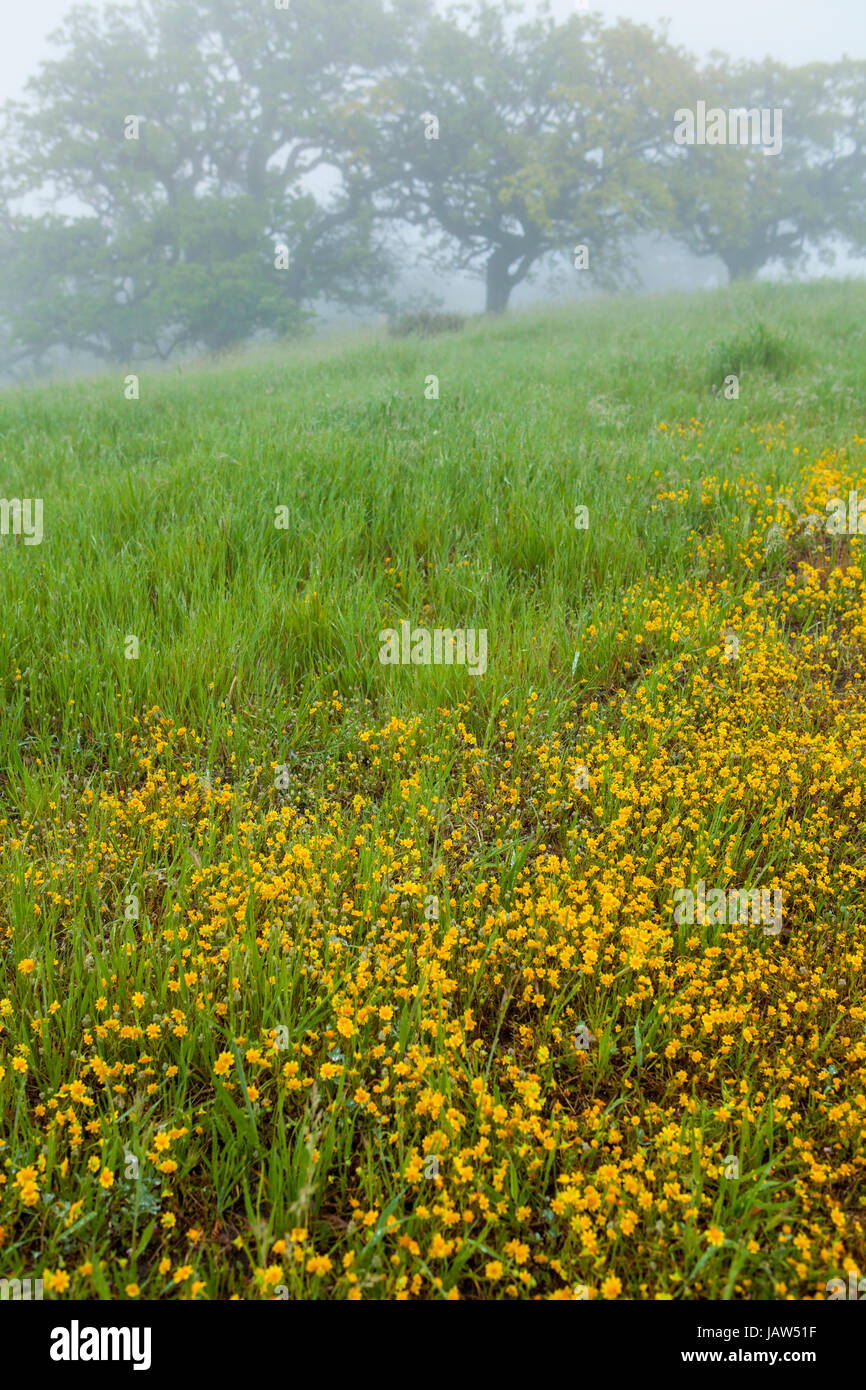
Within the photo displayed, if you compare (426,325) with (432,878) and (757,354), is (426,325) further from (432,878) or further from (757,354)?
(432,878)

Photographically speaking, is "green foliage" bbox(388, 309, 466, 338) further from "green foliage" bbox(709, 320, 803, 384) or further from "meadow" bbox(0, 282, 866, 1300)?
"meadow" bbox(0, 282, 866, 1300)

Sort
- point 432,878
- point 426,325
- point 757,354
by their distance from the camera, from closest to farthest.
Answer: point 432,878, point 757,354, point 426,325

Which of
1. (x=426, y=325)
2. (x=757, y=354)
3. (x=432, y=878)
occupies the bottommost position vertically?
(x=432, y=878)

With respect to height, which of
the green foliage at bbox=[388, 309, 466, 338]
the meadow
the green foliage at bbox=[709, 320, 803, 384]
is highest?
the green foliage at bbox=[388, 309, 466, 338]

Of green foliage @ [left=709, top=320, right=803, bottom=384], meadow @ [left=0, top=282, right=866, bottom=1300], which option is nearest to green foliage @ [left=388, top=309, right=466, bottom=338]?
green foliage @ [left=709, top=320, right=803, bottom=384]

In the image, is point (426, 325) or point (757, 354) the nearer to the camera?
point (757, 354)

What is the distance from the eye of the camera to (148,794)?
3490 millimetres

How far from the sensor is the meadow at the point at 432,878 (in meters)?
1.98

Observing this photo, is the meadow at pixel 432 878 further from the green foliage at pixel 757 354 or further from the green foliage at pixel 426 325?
the green foliage at pixel 426 325

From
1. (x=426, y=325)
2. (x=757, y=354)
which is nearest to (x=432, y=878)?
(x=757, y=354)

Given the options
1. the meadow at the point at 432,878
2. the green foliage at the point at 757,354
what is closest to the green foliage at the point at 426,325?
the green foliage at the point at 757,354

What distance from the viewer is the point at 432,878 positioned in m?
2.92

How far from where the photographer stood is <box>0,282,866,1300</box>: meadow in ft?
6.51

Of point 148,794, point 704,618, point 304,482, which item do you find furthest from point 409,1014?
point 304,482
